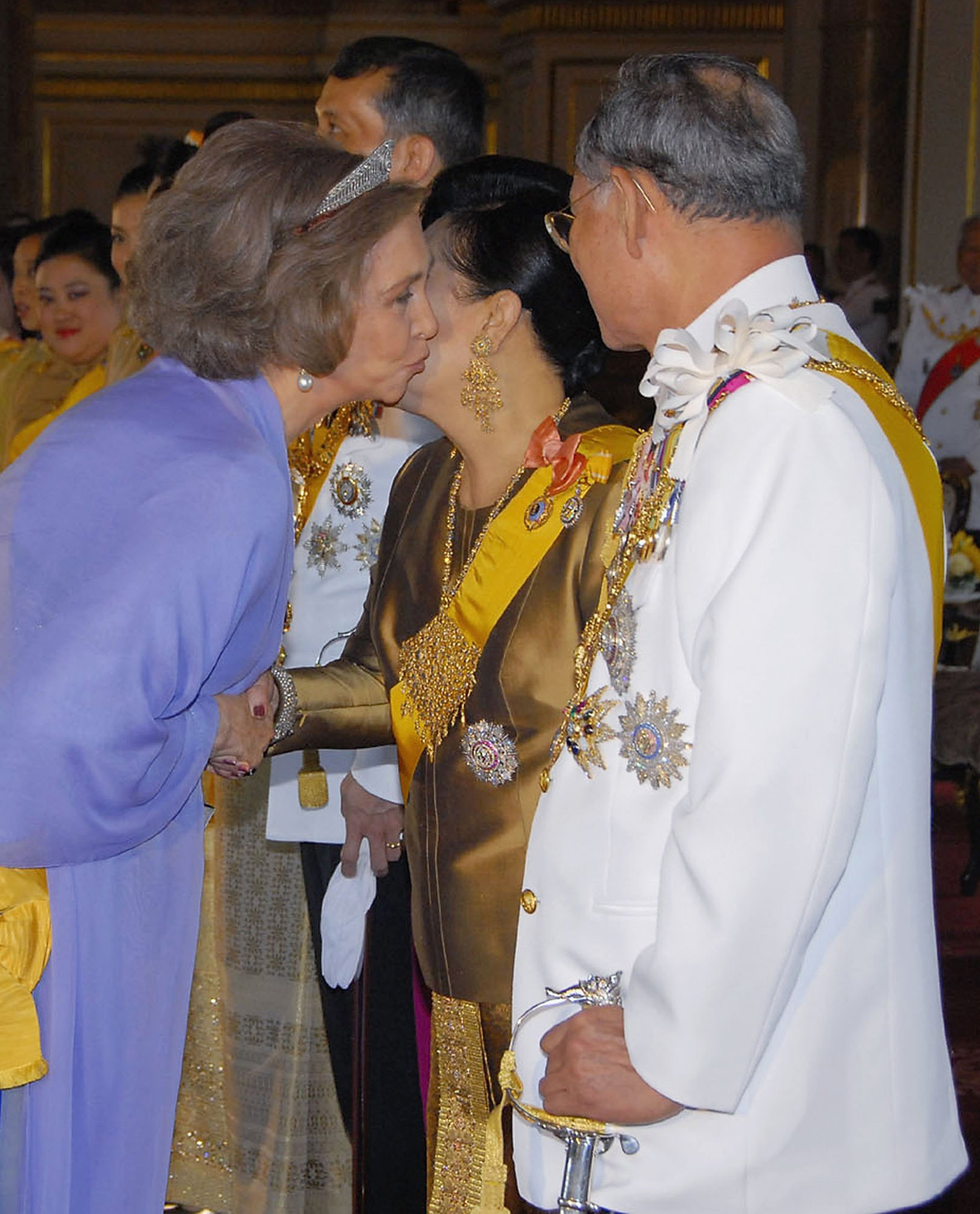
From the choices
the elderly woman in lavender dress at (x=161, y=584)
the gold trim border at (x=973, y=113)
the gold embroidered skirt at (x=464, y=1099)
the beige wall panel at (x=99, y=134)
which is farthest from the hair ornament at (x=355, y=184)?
the beige wall panel at (x=99, y=134)

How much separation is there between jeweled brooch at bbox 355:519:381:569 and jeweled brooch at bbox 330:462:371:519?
0.08 feet

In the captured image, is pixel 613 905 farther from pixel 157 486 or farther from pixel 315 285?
pixel 315 285

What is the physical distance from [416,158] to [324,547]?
747mm

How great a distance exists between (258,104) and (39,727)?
35.2 feet

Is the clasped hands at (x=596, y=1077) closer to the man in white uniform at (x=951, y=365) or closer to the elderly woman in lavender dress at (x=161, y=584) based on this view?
the elderly woman in lavender dress at (x=161, y=584)

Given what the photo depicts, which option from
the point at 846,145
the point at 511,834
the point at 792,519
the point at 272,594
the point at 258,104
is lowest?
the point at 511,834

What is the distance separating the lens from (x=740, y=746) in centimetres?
127

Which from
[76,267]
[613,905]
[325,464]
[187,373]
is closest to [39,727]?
[187,373]

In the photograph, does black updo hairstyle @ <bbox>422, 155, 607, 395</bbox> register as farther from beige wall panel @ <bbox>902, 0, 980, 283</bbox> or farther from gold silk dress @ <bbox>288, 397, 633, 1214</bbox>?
beige wall panel @ <bbox>902, 0, 980, 283</bbox>

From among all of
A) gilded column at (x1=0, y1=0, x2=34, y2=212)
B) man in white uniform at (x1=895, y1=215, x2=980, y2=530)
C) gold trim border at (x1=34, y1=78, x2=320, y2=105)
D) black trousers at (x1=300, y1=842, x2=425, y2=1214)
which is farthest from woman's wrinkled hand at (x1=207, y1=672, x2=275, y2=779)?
gold trim border at (x1=34, y1=78, x2=320, y2=105)

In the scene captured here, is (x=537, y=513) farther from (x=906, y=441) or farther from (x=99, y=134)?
(x=99, y=134)

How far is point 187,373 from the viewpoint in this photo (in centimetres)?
177

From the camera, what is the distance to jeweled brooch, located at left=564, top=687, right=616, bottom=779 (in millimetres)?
1432

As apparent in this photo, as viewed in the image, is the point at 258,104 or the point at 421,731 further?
the point at 258,104
